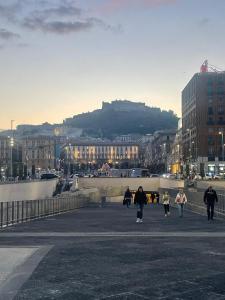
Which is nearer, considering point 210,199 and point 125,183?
point 210,199

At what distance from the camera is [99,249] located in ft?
48.5

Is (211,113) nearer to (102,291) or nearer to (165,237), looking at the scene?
(165,237)

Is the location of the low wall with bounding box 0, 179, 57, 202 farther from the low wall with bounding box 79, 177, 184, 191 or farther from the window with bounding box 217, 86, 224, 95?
the window with bounding box 217, 86, 224, 95

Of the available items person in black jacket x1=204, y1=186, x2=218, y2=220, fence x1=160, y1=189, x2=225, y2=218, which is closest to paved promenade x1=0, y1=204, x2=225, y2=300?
person in black jacket x1=204, y1=186, x2=218, y2=220

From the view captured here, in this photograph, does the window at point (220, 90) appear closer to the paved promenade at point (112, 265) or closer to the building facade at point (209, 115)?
the building facade at point (209, 115)

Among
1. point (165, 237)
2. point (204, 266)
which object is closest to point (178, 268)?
point (204, 266)

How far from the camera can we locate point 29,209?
26.5 metres

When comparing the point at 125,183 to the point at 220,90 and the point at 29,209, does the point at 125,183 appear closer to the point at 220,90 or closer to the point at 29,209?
the point at 220,90

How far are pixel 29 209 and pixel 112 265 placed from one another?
49.5 feet

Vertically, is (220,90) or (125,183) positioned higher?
(220,90)

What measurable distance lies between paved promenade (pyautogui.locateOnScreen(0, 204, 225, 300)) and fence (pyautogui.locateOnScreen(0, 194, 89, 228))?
8.76 ft

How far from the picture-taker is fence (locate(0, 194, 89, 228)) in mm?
22406

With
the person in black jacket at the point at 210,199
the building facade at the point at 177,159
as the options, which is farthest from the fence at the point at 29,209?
the building facade at the point at 177,159

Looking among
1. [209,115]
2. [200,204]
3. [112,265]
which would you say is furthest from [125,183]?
[112,265]
